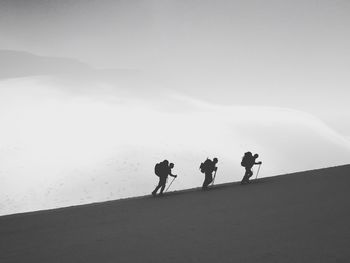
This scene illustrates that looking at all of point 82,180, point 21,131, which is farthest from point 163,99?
point 82,180

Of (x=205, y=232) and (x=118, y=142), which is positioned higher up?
(x=118, y=142)

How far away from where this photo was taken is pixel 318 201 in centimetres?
918

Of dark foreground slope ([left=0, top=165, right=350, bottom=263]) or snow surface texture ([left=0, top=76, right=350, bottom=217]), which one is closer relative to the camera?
dark foreground slope ([left=0, top=165, right=350, bottom=263])

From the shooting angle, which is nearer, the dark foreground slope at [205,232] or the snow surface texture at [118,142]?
the dark foreground slope at [205,232]

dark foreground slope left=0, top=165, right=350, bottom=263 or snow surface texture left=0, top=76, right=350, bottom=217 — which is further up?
snow surface texture left=0, top=76, right=350, bottom=217

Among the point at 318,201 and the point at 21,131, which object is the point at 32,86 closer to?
the point at 21,131

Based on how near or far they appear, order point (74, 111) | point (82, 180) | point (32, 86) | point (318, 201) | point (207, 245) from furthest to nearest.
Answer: point (32, 86), point (74, 111), point (82, 180), point (318, 201), point (207, 245)

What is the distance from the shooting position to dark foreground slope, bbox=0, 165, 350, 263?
5.51 meters

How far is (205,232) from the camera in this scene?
280 inches

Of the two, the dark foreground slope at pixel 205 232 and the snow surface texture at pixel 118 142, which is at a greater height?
the snow surface texture at pixel 118 142

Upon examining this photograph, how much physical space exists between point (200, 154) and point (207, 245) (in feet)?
166

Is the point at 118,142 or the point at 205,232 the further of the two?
the point at 118,142

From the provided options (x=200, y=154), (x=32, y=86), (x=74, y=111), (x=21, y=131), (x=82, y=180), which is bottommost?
(x=82, y=180)

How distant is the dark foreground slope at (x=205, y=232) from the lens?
5508 millimetres
